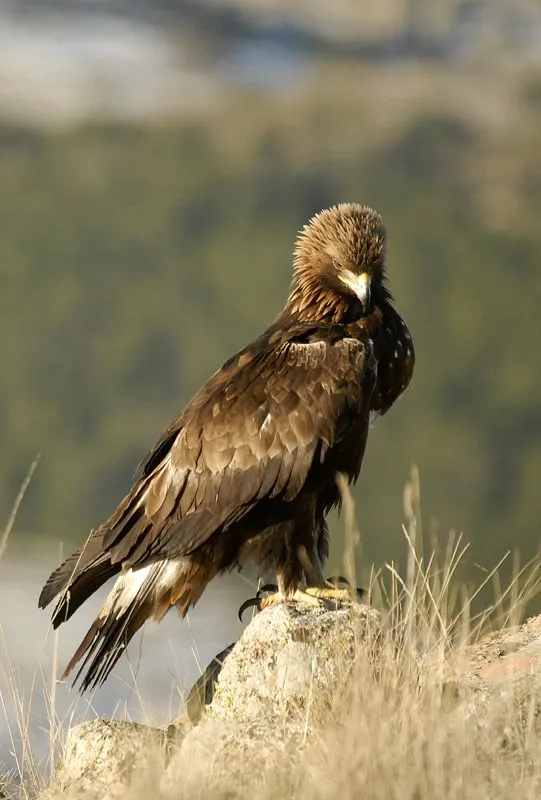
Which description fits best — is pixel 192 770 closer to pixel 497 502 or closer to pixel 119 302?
pixel 497 502

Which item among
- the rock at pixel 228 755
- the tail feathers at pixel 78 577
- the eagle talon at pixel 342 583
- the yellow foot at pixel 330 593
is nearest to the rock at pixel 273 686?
the rock at pixel 228 755

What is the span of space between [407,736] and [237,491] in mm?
2013

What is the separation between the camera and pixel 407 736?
5.07 meters

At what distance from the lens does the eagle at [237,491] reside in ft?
22.2

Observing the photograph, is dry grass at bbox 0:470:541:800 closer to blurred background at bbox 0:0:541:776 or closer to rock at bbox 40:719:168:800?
rock at bbox 40:719:168:800

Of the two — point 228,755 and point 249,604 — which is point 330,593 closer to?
point 249,604

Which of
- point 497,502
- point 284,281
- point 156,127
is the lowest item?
point 497,502

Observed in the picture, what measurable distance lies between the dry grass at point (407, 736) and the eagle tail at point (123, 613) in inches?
22.6

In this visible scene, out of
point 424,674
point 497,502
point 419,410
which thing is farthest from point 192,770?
point 419,410

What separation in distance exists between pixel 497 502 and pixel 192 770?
260ft

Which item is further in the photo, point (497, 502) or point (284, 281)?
point (284, 281)

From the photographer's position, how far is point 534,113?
125812 millimetres

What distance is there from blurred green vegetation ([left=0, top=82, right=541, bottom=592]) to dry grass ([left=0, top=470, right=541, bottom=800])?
6693cm

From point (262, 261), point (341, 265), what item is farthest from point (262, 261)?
point (341, 265)
